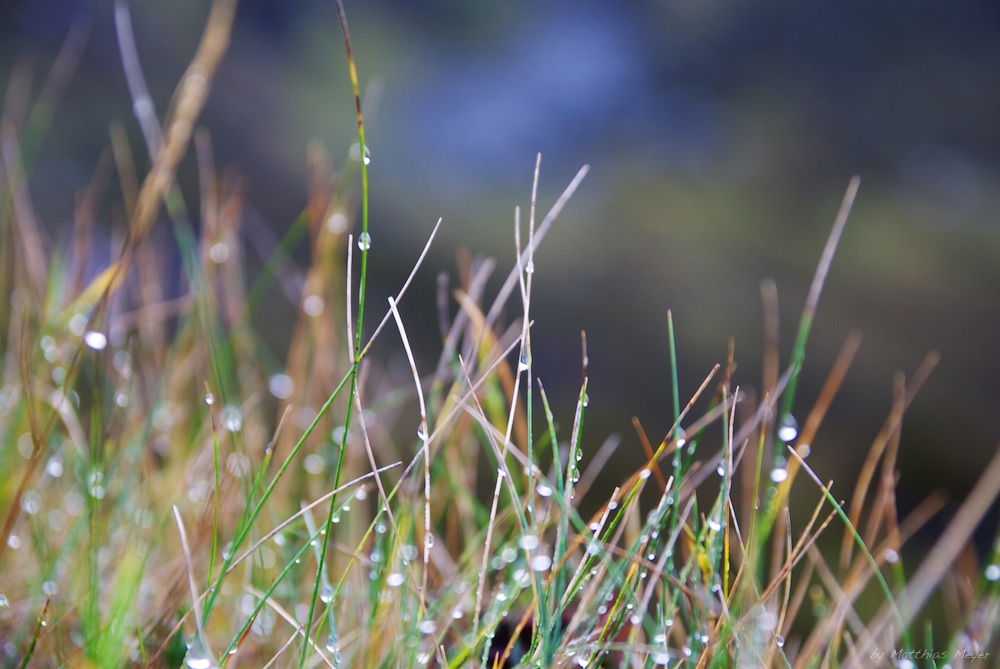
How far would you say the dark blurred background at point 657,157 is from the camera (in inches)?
94.6

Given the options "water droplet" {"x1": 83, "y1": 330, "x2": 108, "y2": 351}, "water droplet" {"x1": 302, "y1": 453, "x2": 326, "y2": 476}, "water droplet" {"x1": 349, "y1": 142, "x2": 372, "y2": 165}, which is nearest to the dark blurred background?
"water droplet" {"x1": 302, "y1": 453, "x2": 326, "y2": 476}

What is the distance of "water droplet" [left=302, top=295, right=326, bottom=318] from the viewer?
0.95 meters

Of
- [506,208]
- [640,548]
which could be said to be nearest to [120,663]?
[640,548]

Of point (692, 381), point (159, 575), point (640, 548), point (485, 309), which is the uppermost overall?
point (640, 548)

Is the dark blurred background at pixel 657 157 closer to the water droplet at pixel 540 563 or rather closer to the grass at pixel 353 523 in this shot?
the grass at pixel 353 523

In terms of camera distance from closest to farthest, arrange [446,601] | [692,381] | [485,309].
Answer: [446,601] → [485,309] → [692,381]

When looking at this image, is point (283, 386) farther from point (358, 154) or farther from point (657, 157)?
point (657, 157)

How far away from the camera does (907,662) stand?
0.61 m

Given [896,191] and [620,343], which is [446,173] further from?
[896,191]

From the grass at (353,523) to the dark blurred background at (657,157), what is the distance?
4.26ft

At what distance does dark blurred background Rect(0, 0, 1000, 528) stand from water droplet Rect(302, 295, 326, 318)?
128 centimetres

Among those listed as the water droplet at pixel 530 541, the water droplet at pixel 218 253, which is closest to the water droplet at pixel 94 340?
the water droplet at pixel 218 253

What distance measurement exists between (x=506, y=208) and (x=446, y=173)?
34 centimetres

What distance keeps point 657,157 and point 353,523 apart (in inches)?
113
